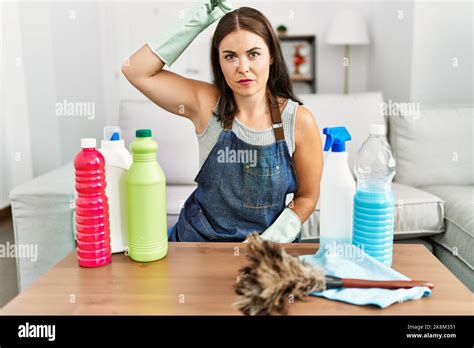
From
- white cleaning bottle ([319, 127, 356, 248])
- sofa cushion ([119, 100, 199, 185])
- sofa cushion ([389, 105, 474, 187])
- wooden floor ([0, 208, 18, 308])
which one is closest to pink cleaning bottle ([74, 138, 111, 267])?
white cleaning bottle ([319, 127, 356, 248])

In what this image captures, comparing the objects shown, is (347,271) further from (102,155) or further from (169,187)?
(169,187)

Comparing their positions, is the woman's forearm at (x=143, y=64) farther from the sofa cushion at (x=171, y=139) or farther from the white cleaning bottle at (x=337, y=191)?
the sofa cushion at (x=171, y=139)

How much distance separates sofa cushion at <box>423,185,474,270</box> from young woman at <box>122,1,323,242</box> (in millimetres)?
844

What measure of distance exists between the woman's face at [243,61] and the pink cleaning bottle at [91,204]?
14.8 inches

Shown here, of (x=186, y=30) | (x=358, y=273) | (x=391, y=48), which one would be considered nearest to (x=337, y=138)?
(x=358, y=273)

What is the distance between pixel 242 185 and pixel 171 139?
44.7 inches

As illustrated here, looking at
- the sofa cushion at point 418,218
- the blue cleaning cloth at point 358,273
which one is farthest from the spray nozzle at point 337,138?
the sofa cushion at point 418,218

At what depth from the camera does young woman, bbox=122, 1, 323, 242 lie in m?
1.18

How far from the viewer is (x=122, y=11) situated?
11.9 feet

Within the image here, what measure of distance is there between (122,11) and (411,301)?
133 inches

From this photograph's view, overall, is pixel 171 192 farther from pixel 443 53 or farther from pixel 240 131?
pixel 443 53

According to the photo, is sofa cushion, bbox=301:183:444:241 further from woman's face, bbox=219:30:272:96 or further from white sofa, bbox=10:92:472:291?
woman's face, bbox=219:30:272:96

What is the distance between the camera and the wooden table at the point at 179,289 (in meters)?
0.79

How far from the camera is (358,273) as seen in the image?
88 cm
